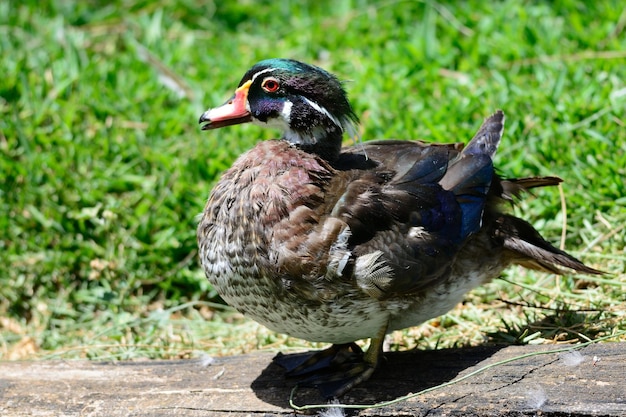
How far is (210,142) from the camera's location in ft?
16.8

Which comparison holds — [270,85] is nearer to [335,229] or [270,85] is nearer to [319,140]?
[319,140]

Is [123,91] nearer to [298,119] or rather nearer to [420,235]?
[298,119]

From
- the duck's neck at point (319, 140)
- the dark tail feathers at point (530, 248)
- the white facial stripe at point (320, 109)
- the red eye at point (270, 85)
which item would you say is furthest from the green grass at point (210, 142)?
the red eye at point (270, 85)

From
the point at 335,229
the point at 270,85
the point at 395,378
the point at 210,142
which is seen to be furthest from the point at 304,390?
the point at 210,142

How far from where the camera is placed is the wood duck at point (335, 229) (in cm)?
307

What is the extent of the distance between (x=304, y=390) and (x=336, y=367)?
0.64ft

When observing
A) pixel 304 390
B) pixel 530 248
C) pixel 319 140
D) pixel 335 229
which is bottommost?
pixel 304 390

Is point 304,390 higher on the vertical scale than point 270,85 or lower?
lower

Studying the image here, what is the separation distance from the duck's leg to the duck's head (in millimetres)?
772

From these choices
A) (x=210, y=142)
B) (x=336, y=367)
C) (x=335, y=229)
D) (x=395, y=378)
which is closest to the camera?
(x=335, y=229)

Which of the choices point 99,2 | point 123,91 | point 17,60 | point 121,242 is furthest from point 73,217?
point 99,2

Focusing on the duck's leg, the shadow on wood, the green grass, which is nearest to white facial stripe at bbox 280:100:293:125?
the duck's leg

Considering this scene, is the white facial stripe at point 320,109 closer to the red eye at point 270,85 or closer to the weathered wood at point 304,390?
the red eye at point 270,85

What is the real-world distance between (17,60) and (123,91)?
815mm
